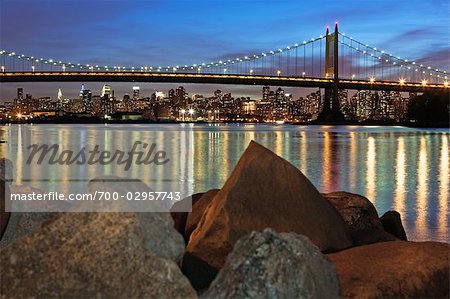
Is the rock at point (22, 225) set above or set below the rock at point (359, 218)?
above

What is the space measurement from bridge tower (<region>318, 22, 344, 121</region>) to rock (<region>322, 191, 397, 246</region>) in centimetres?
7714

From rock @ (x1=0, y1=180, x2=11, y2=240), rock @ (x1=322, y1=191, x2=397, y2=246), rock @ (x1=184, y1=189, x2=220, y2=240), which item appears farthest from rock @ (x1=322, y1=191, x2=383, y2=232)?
rock @ (x1=0, y1=180, x2=11, y2=240)

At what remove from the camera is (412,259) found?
3.95m

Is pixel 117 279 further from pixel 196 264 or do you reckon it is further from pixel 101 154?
pixel 101 154

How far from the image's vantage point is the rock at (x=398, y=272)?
3.69 meters

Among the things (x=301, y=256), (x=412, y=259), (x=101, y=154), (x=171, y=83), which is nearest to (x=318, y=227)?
(x=412, y=259)

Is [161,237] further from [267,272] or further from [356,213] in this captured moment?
[356,213]

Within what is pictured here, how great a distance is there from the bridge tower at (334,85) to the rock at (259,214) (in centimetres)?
7868

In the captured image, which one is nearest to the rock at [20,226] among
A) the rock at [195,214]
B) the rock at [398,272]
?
the rock at [195,214]

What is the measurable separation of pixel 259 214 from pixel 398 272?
1043 mm

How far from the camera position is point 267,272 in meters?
2.86

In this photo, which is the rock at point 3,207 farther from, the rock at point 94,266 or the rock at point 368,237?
the rock at point 368,237

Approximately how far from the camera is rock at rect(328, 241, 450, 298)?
3.69 meters

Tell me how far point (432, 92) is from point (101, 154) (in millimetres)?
66423
